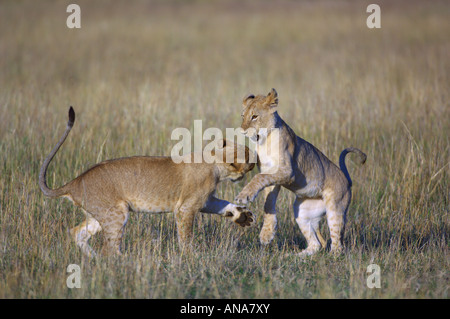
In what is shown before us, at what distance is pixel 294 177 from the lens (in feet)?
22.4

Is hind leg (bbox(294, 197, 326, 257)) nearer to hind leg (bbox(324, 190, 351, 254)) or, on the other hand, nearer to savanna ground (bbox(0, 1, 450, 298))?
hind leg (bbox(324, 190, 351, 254))

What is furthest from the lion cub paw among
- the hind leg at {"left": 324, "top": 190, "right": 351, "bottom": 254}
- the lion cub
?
the hind leg at {"left": 324, "top": 190, "right": 351, "bottom": 254}

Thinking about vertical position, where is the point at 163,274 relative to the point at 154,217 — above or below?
below

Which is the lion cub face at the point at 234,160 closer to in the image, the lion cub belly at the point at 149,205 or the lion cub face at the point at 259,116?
the lion cub face at the point at 259,116

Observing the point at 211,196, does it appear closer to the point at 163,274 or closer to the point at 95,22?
the point at 163,274

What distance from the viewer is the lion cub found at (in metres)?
6.29

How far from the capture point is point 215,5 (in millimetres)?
29938

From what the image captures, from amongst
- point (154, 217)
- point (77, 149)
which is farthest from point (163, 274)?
point (77, 149)

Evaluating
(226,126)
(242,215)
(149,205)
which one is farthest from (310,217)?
(226,126)

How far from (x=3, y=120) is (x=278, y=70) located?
365 inches

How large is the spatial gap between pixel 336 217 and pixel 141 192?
8.05 ft

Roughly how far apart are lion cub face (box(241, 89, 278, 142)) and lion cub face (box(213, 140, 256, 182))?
304 mm

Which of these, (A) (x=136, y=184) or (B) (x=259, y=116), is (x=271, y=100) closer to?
(B) (x=259, y=116)

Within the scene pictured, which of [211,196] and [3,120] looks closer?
[211,196]
